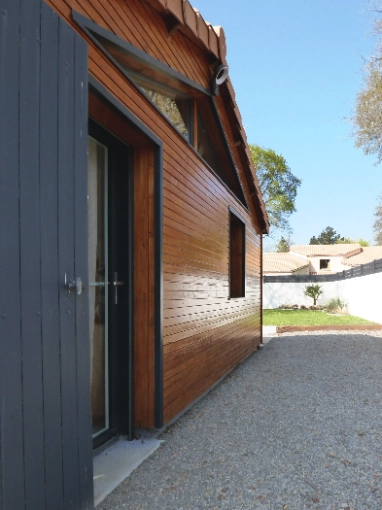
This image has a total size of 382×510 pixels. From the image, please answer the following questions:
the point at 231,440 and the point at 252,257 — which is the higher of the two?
the point at 252,257

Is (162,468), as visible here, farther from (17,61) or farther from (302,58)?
(302,58)

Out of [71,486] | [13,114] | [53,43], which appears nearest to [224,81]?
[53,43]

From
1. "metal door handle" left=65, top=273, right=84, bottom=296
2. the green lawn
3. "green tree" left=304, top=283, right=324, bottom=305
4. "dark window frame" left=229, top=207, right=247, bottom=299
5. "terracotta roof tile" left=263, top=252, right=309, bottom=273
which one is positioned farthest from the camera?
"terracotta roof tile" left=263, top=252, right=309, bottom=273

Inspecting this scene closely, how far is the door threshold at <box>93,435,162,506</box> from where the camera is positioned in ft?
9.24

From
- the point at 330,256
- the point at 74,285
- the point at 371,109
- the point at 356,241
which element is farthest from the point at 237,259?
the point at 356,241

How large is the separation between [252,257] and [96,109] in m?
6.75

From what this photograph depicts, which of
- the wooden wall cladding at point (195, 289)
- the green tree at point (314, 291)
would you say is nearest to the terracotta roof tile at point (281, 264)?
the green tree at point (314, 291)

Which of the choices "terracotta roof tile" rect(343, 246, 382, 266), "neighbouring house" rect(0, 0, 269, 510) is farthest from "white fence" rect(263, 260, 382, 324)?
"terracotta roof tile" rect(343, 246, 382, 266)

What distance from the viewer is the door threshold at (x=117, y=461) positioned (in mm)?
2818

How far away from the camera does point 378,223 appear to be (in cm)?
2309

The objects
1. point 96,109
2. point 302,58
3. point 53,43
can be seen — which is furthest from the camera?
point 302,58

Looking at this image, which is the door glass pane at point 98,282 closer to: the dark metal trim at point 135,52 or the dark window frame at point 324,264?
the dark metal trim at point 135,52

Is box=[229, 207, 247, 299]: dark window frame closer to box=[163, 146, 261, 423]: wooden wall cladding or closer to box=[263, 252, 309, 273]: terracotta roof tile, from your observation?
box=[163, 146, 261, 423]: wooden wall cladding

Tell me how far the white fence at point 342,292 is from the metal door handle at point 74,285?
1392 cm
